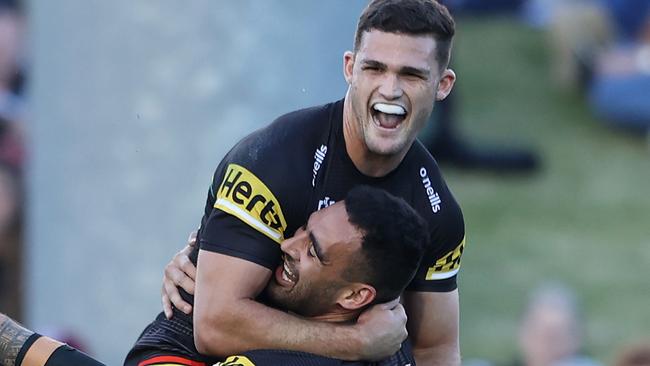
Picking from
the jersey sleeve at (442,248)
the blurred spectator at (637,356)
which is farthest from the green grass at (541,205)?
the jersey sleeve at (442,248)

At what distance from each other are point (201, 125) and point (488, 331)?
4.59m

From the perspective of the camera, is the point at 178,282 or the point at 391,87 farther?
the point at 178,282

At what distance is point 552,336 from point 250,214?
470 centimetres

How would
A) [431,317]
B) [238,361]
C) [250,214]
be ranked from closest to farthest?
[238,361] < [250,214] < [431,317]

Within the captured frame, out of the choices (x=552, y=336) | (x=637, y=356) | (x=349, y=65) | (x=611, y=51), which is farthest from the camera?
(x=611, y=51)

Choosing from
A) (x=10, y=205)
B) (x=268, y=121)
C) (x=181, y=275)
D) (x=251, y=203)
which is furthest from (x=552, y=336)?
(x=251, y=203)

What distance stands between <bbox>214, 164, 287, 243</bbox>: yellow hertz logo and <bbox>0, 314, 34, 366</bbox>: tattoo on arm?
2.79ft

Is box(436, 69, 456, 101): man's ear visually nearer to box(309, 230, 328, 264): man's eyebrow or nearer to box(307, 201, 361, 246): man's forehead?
box(307, 201, 361, 246): man's forehead

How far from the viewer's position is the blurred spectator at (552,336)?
29.7 ft

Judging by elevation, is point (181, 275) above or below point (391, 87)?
below

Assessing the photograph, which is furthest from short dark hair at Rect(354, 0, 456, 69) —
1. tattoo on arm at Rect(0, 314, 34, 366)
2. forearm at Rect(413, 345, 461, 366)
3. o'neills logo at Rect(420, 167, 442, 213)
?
tattoo on arm at Rect(0, 314, 34, 366)

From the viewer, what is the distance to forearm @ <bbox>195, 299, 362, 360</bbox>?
15.8 ft

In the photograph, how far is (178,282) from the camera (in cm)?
519

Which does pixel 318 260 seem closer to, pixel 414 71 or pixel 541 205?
pixel 414 71
